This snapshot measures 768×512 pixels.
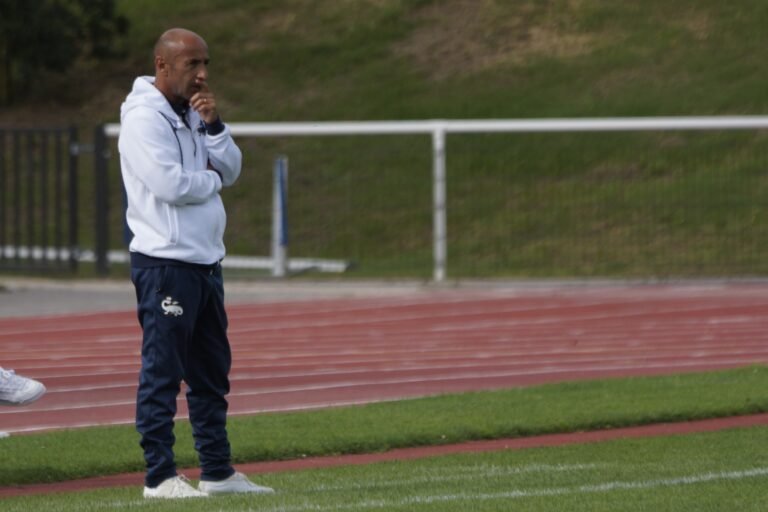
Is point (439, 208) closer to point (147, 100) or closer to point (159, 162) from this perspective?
point (147, 100)

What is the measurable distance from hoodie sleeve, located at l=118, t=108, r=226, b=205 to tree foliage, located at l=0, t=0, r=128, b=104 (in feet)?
77.1

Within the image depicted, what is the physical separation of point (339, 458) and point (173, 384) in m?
1.96

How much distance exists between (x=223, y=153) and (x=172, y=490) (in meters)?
1.36

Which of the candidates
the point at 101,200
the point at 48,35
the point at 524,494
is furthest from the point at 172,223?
the point at 48,35

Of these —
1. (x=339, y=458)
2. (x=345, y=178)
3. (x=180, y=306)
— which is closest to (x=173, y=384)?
(x=180, y=306)

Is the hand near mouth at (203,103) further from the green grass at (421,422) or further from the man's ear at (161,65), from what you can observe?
the green grass at (421,422)

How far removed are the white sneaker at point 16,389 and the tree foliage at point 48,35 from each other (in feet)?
74.4

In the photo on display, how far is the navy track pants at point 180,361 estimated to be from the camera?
6688mm

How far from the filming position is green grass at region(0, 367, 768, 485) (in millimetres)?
8320

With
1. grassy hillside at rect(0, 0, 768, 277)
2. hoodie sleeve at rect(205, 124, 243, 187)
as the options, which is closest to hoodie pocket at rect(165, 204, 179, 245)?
hoodie sleeve at rect(205, 124, 243, 187)

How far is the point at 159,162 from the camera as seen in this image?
260 inches

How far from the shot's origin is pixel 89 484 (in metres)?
7.80

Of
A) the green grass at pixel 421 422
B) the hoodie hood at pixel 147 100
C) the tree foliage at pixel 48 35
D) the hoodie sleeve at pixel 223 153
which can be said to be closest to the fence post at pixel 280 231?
the green grass at pixel 421 422

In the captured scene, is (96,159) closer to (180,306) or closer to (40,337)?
(40,337)
